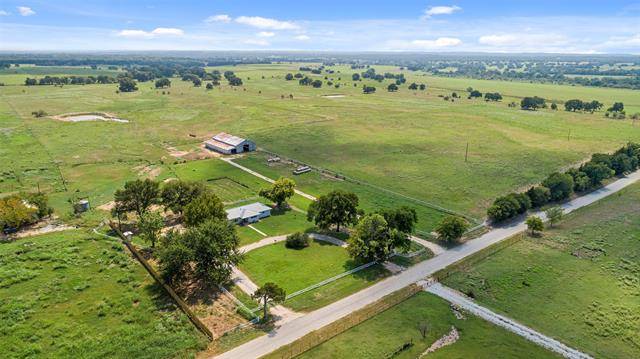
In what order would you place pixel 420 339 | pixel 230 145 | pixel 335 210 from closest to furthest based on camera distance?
pixel 420 339, pixel 335 210, pixel 230 145

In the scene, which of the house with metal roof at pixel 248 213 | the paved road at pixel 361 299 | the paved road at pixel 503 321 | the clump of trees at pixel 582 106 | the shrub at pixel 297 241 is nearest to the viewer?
the paved road at pixel 361 299

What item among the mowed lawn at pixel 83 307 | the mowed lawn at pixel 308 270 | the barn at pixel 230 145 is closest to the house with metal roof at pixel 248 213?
the mowed lawn at pixel 308 270

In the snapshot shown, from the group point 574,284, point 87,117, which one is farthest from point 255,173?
point 87,117

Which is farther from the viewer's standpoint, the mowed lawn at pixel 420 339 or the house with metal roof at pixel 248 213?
the house with metal roof at pixel 248 213

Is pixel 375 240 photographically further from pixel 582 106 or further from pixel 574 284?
pixel 582 106

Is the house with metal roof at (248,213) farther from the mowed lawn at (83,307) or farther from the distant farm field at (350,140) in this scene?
the mowed lawn at (83,307)

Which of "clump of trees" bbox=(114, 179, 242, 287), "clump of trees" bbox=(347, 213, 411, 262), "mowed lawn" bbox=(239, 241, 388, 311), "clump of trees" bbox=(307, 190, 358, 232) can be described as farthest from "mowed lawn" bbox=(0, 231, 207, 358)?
"clump of trees" bbox=(307, 190, 358, 232)
